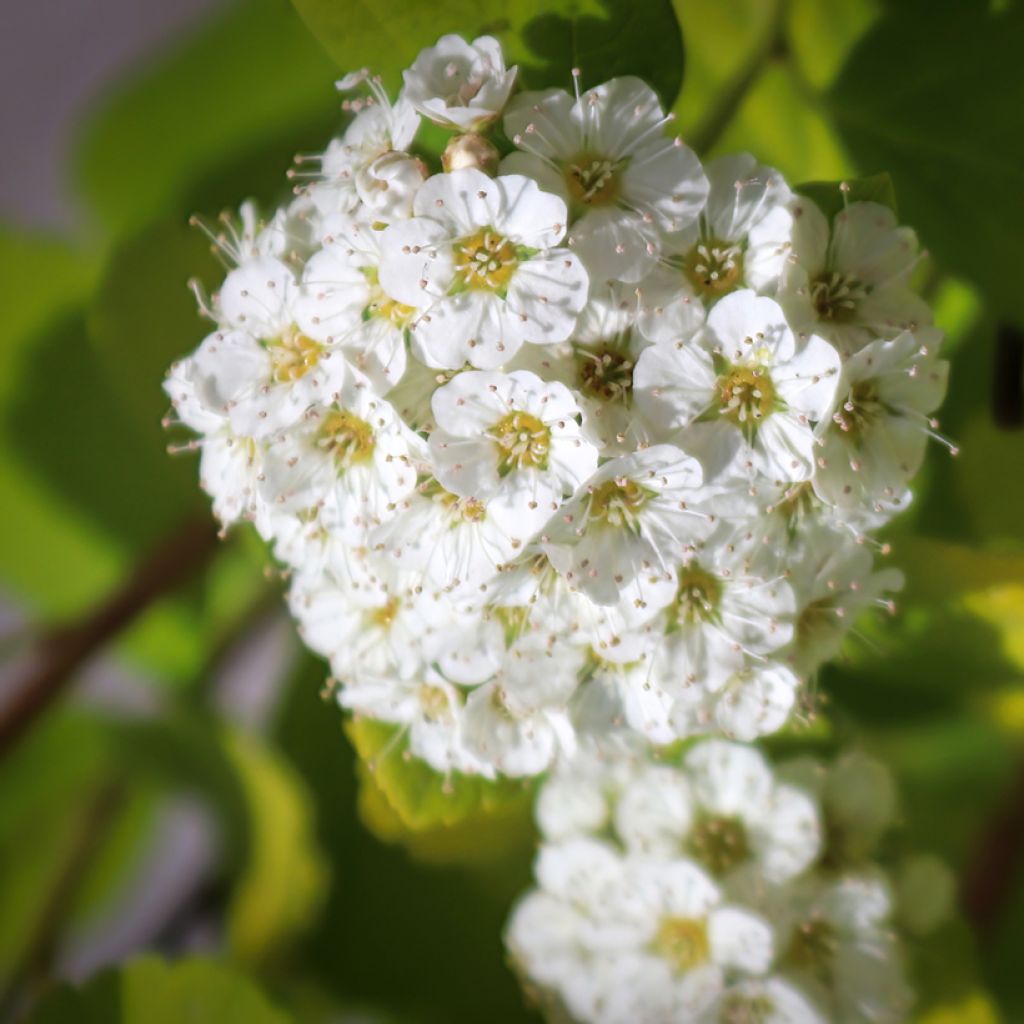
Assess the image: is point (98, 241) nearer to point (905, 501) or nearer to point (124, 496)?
point (124, 496)

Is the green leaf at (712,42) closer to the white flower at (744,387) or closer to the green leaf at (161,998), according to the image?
the white flower at (744,387)

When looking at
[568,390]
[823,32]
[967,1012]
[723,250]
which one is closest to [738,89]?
[823,32]

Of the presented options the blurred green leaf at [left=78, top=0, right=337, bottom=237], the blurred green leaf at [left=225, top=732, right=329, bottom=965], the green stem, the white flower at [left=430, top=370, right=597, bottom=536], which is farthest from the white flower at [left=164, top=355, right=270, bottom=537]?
the blurred green leaf at [left=78, top=0, right=337, bottom=237]

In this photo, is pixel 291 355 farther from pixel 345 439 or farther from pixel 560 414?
pixel 560 414

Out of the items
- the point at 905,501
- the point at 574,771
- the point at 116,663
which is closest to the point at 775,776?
the point at 574,771

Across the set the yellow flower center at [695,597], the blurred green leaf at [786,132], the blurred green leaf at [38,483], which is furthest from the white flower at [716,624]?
the blurred green leaf at [38,483]

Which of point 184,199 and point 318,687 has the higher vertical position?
point 184,199

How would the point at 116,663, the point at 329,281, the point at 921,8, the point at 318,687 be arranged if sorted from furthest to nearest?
the point at 116,663 → the point at 318,687 → the point at 921,8 → the point at 329,281
